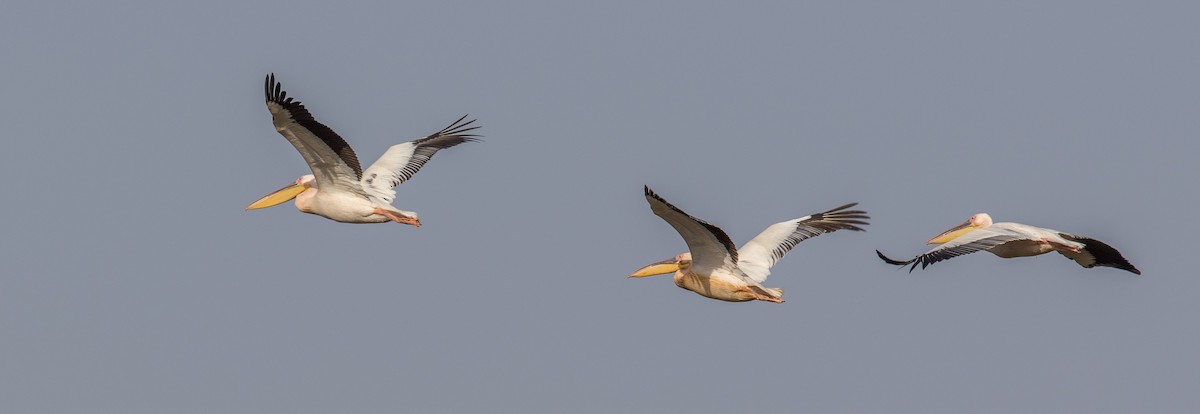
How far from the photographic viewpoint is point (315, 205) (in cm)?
1814

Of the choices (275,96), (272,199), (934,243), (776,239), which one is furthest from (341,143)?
(934,243)

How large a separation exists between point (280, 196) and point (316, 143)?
7.96ft

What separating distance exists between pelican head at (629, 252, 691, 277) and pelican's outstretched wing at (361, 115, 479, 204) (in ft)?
8.63

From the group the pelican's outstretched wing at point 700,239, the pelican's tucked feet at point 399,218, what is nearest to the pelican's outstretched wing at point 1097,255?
the pelican's outstretched wing at point 700,239

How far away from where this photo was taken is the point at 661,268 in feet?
58.1

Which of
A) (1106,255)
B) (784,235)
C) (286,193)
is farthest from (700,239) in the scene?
(286,193)

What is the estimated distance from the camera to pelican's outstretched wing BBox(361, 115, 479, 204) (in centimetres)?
1869

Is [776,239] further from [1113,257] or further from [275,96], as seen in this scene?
[275,96]

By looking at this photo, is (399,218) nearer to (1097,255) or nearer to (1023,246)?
(1023,246)

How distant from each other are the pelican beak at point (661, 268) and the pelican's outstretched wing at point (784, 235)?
2.08 feet

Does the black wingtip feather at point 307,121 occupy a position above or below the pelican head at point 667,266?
above

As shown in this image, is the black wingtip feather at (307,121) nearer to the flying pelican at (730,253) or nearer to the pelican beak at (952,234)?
the flying pelican at (730,253)

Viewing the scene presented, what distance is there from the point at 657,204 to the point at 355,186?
4112 millimetres

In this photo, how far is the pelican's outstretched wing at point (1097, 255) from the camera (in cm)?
1764
